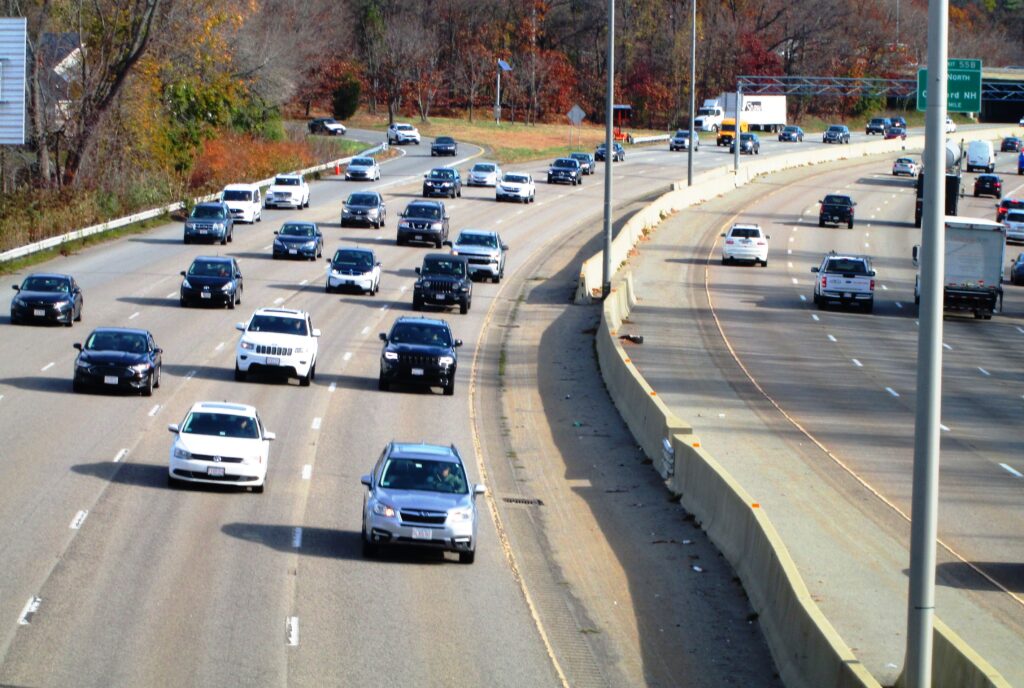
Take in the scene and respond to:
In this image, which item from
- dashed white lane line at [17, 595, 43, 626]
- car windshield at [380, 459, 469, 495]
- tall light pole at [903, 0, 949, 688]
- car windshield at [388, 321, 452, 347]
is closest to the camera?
tall light pole at [903, 0, 949, 688]

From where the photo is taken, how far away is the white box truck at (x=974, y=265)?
1925 inches

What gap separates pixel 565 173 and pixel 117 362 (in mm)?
57232

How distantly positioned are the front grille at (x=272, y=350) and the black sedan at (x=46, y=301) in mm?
7850

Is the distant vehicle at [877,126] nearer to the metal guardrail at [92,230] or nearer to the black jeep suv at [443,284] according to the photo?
the metal guardrail at [92,230]

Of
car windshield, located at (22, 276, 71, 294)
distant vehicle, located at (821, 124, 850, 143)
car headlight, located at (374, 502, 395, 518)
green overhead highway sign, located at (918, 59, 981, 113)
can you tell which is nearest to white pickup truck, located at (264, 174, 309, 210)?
car windshield, located at (22, 276, 71, 294)

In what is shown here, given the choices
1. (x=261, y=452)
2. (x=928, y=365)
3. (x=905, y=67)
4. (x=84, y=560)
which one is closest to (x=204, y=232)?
(x=261, y=452)

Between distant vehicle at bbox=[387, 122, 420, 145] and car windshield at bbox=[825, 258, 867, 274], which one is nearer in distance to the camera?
car windshield at bbox=[825, 258, 867, 274]

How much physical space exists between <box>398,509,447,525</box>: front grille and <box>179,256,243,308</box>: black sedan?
23.5 m

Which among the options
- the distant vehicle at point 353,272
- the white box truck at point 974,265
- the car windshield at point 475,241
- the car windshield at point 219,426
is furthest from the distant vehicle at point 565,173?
the car windshield at point 219,426

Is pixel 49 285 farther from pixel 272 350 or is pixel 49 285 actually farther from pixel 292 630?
pixel 292 630

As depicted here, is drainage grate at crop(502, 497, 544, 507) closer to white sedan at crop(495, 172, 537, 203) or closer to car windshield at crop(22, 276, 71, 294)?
car windshield at crop(22, 276, 71, 294)

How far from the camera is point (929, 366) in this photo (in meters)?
13.1

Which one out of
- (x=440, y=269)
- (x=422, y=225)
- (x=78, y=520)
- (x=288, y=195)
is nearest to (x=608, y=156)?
(x=440, y=269)

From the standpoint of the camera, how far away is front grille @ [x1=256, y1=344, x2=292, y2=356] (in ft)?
110
